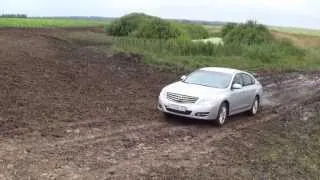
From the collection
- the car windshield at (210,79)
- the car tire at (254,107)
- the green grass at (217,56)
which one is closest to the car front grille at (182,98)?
the car windshield at (210,79)

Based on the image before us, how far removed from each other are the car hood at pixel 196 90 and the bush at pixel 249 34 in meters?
41.8

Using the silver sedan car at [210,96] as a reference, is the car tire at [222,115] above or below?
below

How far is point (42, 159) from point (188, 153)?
3.51m

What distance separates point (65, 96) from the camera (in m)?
22.0

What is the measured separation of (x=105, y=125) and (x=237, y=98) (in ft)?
15.4

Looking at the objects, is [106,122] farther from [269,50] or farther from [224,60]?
[269,50]

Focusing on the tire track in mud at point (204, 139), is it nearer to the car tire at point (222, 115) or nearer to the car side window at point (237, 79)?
the car tire at point (222, 115)

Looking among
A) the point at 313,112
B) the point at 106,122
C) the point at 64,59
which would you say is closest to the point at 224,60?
the point at 64,59

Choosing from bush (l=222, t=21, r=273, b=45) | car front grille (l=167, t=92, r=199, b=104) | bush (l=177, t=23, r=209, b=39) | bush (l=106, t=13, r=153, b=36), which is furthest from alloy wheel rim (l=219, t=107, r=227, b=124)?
bush (l=177, t=23, r=209, b=39)

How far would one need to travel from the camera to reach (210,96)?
18.7 meters

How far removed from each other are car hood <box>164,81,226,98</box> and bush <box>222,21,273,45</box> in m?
41.8

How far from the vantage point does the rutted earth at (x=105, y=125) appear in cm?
1291

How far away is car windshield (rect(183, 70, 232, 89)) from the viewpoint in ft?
64.7

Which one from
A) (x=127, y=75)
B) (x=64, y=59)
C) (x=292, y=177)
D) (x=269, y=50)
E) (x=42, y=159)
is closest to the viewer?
(x=42, y=159)
